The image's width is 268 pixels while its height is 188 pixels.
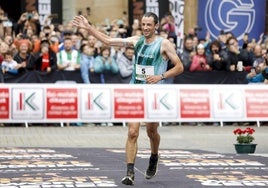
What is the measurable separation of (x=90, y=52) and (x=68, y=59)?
0.55 metres

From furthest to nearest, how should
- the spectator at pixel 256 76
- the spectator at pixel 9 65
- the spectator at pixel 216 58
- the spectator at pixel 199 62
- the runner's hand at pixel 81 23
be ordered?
the spectator at pixel 216 58, the spectator at pixel 199 62, the spectator at pixel 256 76, the spectator at pixel 9 65, the runner's hand at pixel 81 23

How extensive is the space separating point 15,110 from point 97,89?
1717 millimetres

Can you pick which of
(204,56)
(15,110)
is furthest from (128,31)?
(15,110)

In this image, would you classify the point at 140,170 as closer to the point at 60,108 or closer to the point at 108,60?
the point at 60,108

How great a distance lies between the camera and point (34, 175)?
507 inches

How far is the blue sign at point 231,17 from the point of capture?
2931 cm

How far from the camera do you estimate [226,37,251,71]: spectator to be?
24.5m


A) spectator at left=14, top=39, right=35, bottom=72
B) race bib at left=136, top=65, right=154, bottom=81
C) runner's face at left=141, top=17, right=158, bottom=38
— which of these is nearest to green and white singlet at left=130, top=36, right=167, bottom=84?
race bib at left=136, top=65, right=154, bottom=81

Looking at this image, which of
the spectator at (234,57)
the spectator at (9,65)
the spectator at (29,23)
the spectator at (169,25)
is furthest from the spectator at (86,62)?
the spectator at (234,57)

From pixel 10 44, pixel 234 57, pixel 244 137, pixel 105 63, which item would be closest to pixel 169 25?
pixel 234 57

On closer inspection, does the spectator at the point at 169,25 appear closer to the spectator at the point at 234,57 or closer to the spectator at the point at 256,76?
the spectator at the point at 234,57

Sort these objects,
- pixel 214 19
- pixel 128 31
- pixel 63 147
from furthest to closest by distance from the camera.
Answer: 1. pixel 214 19
2. pixel 128 31
3. pixel 63 147

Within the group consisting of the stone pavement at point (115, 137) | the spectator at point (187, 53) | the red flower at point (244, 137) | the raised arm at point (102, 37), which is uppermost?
the raised arm at point (102, 37)

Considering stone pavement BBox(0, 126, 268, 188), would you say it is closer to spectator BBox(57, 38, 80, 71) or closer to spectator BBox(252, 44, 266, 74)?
spectator BBox(57, 38, 80, 71)
